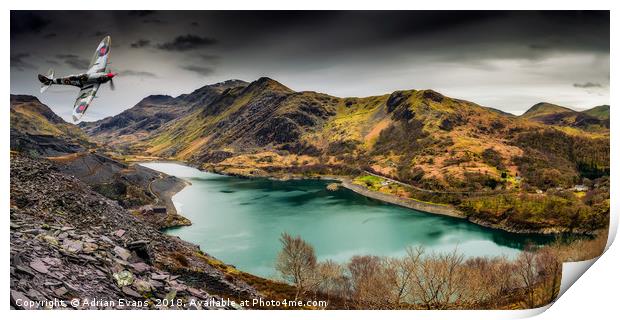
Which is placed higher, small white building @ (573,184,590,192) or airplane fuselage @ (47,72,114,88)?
airplane fuselage @ (47,72,114,88)

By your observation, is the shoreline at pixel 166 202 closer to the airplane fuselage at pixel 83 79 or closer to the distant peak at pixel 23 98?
the distant peak at pixel 23 98

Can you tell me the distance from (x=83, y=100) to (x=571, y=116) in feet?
59.0

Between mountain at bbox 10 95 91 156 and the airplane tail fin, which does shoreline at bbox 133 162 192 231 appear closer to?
mountain at bbox 10 95 91 156

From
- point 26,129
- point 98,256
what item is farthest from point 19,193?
point 98,256

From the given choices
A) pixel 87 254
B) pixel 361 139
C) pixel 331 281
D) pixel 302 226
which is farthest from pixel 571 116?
pixel 361 139

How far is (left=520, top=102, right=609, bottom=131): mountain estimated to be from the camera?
11561mm

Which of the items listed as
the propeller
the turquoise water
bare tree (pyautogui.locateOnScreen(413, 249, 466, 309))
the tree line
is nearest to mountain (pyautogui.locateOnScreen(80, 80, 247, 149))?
the propeller

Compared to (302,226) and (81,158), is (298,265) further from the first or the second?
(302,226)

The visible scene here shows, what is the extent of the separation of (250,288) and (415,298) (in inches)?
184

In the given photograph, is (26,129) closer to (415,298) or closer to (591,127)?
(415,298)

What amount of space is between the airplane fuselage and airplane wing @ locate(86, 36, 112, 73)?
0.76 ft

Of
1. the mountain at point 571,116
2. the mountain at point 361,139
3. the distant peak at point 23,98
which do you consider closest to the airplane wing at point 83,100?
the distant peak at point 23,98

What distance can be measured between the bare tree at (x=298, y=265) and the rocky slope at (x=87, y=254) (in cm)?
120

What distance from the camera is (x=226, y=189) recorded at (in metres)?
26.7
